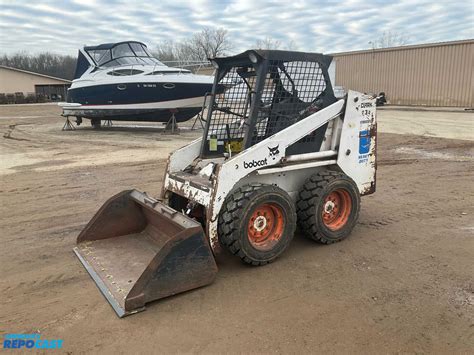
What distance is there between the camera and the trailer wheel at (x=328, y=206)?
412 cm

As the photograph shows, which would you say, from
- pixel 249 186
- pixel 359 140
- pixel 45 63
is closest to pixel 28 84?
pixel 45 63

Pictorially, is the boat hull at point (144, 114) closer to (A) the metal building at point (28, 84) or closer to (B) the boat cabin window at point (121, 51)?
(B) the boat cabin window at point (121, 51)

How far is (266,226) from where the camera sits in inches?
152

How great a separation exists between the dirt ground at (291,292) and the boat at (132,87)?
8.30 metres

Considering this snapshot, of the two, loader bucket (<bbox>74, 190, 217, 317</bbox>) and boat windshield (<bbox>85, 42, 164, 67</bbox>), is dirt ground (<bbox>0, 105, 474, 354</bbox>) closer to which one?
loader bucket (<bbox>74, 190, 217, 317</bbox>)

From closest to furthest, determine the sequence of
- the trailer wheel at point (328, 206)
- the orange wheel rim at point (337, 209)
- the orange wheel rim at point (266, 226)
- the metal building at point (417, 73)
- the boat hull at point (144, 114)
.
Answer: the orange wheel rim at point (266, 226), the trailer wheel at point (328, 206), the orange wheel rim at point (337, 209), the boat hull at point (144, 114), the metal building at point (417, 73)

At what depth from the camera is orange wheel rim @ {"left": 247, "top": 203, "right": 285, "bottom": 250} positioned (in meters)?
3.74

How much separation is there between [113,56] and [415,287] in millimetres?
14531

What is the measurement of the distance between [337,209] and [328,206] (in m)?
0.19

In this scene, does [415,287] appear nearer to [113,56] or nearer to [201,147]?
[201,147]

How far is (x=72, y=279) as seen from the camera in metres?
3.59

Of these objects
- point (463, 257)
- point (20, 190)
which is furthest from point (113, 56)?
point (463, 257)

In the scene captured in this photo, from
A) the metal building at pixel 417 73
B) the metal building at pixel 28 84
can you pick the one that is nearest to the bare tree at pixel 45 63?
the metal building at pixel 28 84

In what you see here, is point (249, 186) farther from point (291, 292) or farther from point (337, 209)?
point (337, 209)
